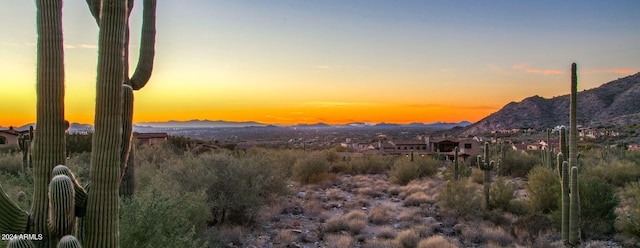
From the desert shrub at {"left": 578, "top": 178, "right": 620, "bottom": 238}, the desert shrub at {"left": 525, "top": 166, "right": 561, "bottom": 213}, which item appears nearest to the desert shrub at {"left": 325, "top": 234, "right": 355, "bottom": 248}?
the desert shrub at {"left": 578, "top": 178, "right": 620, "bottom": 238}

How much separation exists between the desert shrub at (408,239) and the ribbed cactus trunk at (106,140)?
23.1 feet

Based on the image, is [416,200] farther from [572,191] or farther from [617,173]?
[617,173]

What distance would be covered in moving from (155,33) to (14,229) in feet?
12.8

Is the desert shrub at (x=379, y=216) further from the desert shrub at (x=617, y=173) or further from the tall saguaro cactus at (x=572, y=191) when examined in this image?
the desert shrub at (x=617, y=173)

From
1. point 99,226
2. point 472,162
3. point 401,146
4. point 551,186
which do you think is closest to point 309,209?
point 551,186

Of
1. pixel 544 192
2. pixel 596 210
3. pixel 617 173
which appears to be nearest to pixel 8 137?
pixel 544 192

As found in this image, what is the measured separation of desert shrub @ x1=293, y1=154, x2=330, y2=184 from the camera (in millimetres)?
21594

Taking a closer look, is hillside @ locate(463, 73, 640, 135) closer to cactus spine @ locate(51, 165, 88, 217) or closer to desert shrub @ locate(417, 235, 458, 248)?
desert shrub @ locate(417, 235, 458, 248)

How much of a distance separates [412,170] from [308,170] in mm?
5719

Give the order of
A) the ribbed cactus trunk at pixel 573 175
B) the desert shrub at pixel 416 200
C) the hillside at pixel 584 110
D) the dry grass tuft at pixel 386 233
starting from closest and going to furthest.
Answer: the ribbed cactus trunk at pixel 573 175, the dry grass tuft at pixel 386 233, the desert shrub at pixel 416 200, the hillside at pixel 584 110

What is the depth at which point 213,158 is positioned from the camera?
12984 millimetres

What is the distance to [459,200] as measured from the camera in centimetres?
1291

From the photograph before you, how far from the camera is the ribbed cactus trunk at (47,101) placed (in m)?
3.88

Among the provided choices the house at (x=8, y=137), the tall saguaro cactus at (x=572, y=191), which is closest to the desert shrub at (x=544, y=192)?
the tall saguaro cactus at (x=572, y=191)
